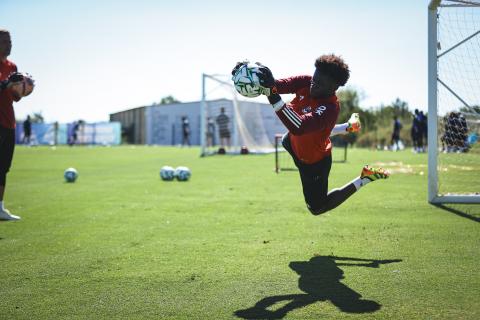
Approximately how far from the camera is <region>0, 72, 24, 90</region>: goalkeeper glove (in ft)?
23.0

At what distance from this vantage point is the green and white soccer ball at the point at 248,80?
16.7ft

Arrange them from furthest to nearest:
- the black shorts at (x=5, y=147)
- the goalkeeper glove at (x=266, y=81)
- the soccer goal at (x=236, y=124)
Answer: the soccer goal at (x=236, y=124) → the black shorts at (x=5, y=147) → the goalkeeper glove at (x=266, y=81)

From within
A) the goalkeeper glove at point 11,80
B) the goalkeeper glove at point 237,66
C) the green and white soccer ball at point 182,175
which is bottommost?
the green and white soccer ball at point 182,175

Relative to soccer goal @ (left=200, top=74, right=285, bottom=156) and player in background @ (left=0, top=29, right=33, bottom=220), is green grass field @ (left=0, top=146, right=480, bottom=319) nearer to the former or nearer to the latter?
player in background @ (left=0, top=29, right=33, bottom=220)

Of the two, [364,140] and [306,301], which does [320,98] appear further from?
[364,140]

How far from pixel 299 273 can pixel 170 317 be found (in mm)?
1645

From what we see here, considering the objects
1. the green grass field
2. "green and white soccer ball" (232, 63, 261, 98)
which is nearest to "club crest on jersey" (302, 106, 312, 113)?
"green and white soccer ball" (232, 63, 261, 98)

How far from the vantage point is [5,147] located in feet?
25.0

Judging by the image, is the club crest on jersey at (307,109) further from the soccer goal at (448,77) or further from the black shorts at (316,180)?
the soccer goal at (448,77)

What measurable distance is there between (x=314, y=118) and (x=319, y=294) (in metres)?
2.01

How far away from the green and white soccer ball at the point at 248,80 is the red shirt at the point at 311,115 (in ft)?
1.56

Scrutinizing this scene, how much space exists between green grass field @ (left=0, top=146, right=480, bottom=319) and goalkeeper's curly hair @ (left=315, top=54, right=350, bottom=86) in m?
2.12

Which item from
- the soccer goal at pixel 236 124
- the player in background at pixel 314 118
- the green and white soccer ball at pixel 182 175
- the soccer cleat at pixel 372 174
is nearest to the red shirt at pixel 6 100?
the player in background at pixel 314 118

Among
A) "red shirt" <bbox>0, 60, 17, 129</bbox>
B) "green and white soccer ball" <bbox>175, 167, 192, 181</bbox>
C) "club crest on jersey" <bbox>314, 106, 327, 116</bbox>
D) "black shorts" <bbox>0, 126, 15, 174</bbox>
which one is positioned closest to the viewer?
"club crest on jersey" <bbox>314, 106, 327, 116</bbox>
